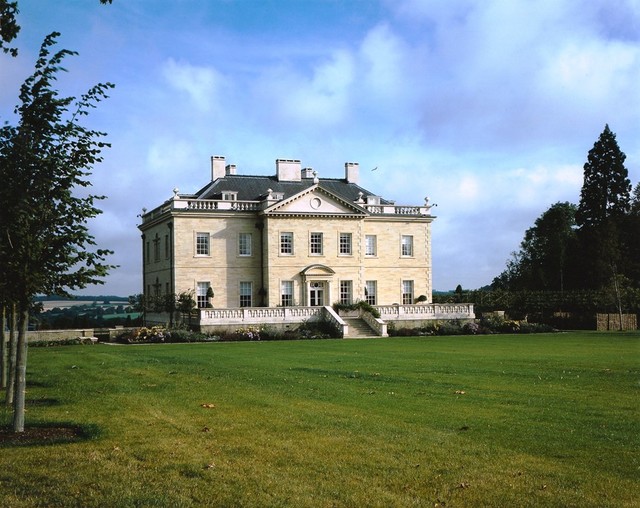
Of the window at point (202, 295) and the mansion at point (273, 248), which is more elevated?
the mansion at point (273, 248)

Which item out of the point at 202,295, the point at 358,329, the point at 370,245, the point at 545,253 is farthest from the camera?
the point at 545,253

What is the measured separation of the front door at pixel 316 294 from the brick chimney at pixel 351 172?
11.3 m

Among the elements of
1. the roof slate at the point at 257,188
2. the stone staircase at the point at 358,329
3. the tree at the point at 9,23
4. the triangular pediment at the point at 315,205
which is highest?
the roof slate at the point at 257,188

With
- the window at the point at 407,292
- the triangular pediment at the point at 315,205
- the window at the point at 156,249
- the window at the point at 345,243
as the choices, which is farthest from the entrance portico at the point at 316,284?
the window at the point at 156,249

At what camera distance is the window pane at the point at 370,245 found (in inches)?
2200

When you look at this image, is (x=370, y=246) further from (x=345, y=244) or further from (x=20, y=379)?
(x=20, y=379)

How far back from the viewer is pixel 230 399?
14062 millimetres

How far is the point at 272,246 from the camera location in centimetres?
5184

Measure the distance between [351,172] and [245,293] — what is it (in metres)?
14.8

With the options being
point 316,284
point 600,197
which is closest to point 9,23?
point 316,284

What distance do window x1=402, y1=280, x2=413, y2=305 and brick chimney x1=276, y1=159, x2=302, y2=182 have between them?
1162 cm

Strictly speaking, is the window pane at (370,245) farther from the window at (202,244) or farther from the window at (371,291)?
the window at (202,244)

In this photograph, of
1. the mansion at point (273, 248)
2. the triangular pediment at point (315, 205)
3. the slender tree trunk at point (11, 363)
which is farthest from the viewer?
the triangular pediment at point (315, 205)

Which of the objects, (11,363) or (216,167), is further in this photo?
(216,167)
